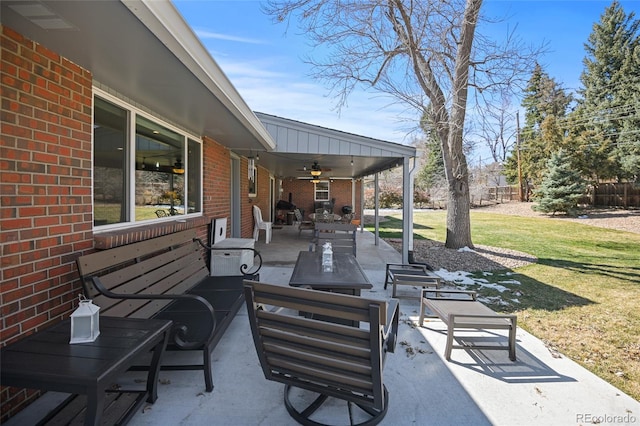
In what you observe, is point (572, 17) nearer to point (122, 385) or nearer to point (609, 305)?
point (609, 305)

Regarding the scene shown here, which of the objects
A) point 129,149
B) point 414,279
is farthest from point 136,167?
point 414,279

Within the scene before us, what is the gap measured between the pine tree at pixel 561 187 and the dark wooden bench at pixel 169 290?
21.3 m

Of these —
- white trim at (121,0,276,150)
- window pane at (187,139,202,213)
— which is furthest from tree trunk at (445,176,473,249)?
white trim at (121,0,276,150)

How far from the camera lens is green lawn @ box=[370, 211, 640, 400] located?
128 inches

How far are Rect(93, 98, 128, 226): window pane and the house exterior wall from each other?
196 millimetres

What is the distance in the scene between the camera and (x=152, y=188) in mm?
3979

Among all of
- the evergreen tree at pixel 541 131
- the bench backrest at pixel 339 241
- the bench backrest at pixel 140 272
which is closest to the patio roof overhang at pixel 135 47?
the bench backrest at pixel 140 272

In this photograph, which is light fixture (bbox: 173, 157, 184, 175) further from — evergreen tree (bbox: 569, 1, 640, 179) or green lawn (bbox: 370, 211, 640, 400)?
evergreen tree (bbox: 569, 1, 640, 179)

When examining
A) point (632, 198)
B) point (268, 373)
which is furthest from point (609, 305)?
point (632, 198)

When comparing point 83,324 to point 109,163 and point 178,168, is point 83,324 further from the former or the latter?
point 178,168

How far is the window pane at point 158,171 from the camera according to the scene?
368 centimetres

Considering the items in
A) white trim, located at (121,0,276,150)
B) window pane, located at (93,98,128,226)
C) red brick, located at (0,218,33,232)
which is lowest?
red brick, located at (0,218,33,232)

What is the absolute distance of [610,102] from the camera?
23.7m

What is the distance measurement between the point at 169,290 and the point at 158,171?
1.61 m
